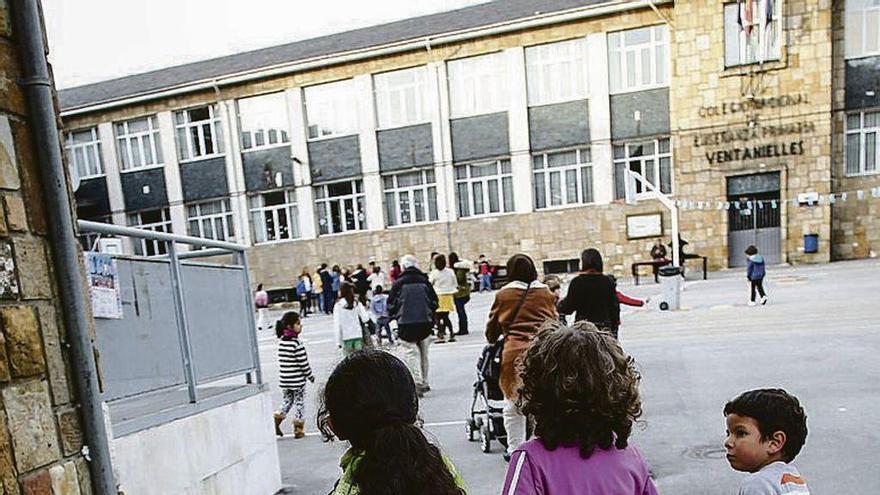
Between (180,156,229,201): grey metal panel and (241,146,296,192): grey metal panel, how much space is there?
1.12 m

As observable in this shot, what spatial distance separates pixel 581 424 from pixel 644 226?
66.4 ft

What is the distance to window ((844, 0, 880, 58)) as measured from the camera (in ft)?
63.3

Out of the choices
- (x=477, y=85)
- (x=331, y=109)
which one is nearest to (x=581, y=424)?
(x=477, y=85)

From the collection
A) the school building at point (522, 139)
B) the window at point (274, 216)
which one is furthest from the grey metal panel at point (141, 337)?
the window at point (274, 216)

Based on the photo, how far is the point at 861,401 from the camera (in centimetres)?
561

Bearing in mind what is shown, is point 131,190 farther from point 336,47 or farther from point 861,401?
point 861,401

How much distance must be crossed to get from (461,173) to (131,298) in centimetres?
2003

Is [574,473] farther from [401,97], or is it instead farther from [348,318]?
[401,97]

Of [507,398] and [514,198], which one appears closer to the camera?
[507,398]

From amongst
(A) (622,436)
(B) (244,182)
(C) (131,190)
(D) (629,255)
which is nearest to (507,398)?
(A) (622,436)

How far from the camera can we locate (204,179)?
84.5 feet

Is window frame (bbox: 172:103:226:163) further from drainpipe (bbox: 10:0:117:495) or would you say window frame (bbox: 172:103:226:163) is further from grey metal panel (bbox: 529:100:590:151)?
drainpipe (bbox: 10:0:117:495)

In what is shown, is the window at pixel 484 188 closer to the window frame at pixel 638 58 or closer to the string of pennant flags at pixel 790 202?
the window frame at pixel 638 58

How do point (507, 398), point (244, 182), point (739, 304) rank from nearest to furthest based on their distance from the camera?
point (507, 398) → point (739, 304) → point (244, 182)
